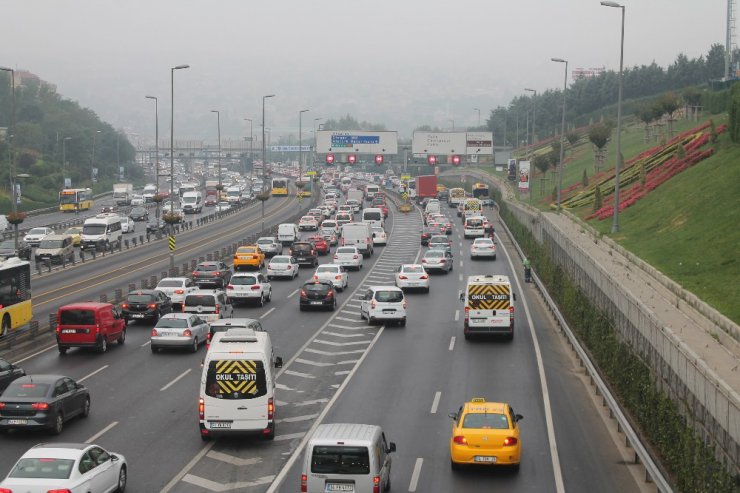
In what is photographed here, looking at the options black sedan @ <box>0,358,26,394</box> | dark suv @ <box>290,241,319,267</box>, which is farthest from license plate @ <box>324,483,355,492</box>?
dark suv @ <box>290,241,319,267</box>

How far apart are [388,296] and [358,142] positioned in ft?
253

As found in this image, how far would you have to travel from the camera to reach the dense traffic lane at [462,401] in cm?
2172

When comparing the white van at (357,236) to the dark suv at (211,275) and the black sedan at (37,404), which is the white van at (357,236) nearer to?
the dark suv at (211,275)

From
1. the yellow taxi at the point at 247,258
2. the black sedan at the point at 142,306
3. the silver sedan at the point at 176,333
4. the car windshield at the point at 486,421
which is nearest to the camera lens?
the car windshield at the point at 486,421

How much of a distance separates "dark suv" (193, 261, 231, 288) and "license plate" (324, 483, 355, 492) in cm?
3793

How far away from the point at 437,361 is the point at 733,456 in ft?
63.5

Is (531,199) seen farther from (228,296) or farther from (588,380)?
(588,380)

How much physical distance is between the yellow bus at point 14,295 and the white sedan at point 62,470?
21.0m

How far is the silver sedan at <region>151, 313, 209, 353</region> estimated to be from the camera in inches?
1442

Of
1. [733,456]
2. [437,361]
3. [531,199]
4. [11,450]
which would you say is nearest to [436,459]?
[733,456]

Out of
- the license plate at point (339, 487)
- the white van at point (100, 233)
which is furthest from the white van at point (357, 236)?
the license plate at point (339, 487)

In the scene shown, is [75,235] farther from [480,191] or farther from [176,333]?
[480,191]

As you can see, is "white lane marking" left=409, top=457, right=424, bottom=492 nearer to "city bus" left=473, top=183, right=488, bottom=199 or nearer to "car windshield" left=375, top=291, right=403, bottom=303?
"car windshield" left=375, top=291, right=403, bottom=303

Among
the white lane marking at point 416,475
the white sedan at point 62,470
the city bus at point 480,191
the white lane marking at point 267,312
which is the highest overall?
the city bus at point 480,191
